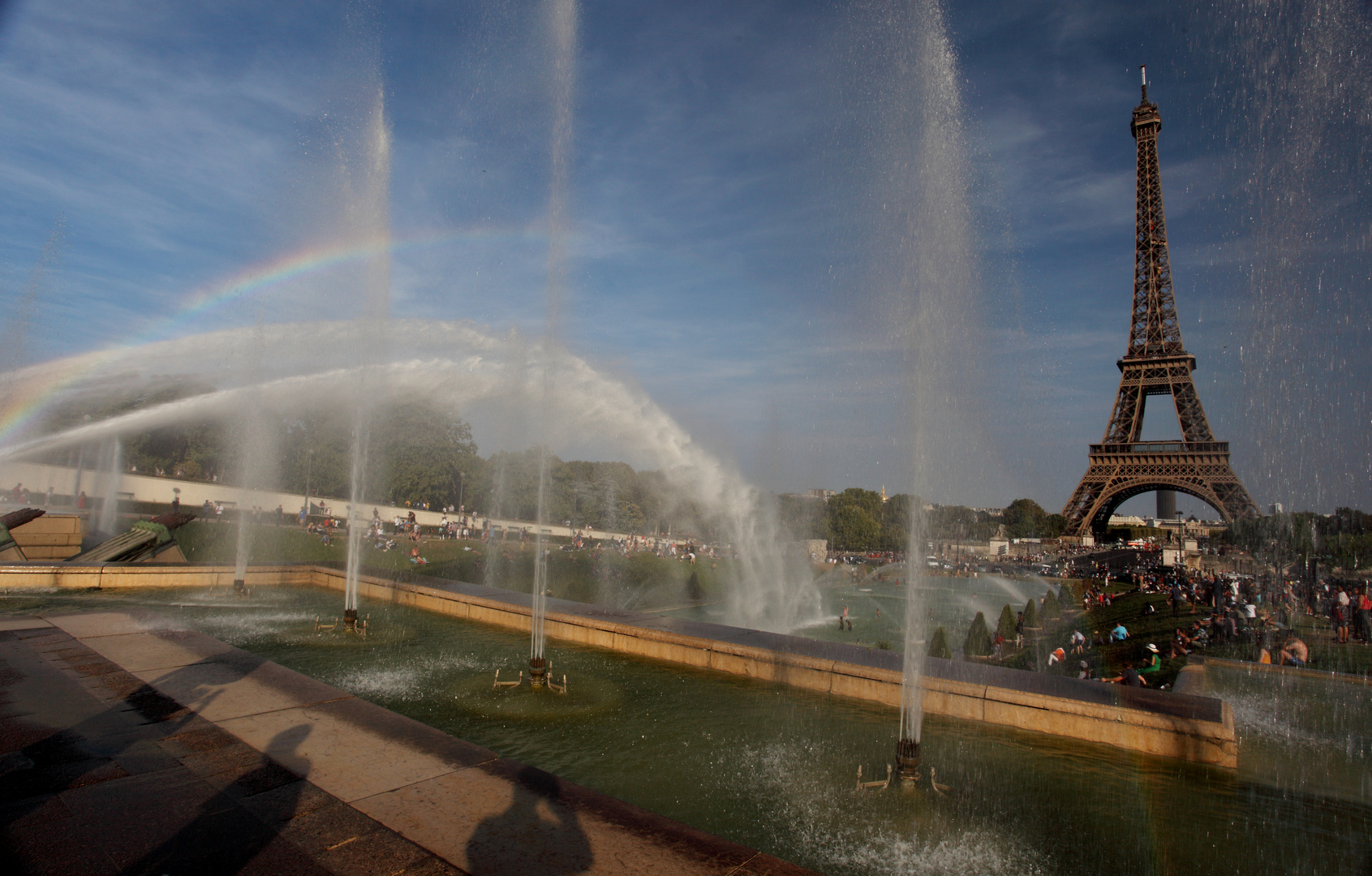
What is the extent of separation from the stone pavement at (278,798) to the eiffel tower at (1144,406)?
5896 cm

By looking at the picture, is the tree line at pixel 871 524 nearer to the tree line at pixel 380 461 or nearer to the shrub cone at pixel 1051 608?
the tree line at pixel 380 461

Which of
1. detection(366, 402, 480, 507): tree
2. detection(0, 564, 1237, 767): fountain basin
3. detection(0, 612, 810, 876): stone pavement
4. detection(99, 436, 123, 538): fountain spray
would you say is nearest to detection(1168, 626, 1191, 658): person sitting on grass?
detection(0, 564, 1237, 767): fountain basin

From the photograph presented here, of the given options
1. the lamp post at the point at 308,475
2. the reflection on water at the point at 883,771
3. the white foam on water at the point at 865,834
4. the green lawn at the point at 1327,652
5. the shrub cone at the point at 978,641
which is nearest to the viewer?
the white foam on water at the point at 865,834

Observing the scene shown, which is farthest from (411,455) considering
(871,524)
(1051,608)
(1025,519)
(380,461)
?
(1025,519)

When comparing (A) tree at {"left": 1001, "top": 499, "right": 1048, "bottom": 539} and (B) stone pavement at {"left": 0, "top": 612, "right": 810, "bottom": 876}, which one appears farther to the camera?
(A) tree at {"left": 1001, "top": 499, "right": 1048, "bottom": 539}

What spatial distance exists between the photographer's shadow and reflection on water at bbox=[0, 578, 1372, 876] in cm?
134

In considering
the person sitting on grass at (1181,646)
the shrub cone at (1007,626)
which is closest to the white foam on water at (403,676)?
the shrub cone at (1007,626)

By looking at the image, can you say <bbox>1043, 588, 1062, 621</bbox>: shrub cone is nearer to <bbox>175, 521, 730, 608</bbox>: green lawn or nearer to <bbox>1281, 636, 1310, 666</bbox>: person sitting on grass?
<bbox>1281, 636, 1310, 666</bbox>: person sitting on grass

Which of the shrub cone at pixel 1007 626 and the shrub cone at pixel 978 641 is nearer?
the shrub cone at pixel 978 641

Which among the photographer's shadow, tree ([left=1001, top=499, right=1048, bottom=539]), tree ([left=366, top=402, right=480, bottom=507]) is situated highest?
tree ([left=366, top=402, right=480, bottom=507])

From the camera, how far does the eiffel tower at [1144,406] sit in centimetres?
5094

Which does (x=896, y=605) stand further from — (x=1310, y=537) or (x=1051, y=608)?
(x=1310, y=537)

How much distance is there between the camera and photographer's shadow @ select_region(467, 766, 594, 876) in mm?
3816

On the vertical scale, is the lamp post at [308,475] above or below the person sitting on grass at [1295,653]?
above
